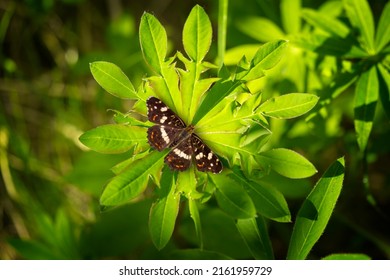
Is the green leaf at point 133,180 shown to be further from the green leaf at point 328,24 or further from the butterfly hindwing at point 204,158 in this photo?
the green leaf at point 328,24

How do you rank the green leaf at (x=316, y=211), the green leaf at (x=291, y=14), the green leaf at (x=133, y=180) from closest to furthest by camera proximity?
the green leaf at (x=133, y=180) → the green leaf at (x=316, y=211) → the green leaf at (x=291, y=14)

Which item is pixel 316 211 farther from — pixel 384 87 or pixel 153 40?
pixel 153 40

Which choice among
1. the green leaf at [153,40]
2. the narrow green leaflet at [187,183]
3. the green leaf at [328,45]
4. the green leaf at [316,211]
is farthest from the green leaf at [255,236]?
the green leaf at [328,45]

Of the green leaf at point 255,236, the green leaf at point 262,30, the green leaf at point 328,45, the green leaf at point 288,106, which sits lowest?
the green leaf at point 255,236

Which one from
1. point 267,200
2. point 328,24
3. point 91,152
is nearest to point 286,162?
point 267,200

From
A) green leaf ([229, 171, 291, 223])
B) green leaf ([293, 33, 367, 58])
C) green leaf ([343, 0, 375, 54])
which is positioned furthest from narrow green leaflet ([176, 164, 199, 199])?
green leaf ([343, 0, 375, 54])

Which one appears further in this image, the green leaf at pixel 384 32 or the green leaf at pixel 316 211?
the green leaf at pixel 384 32
